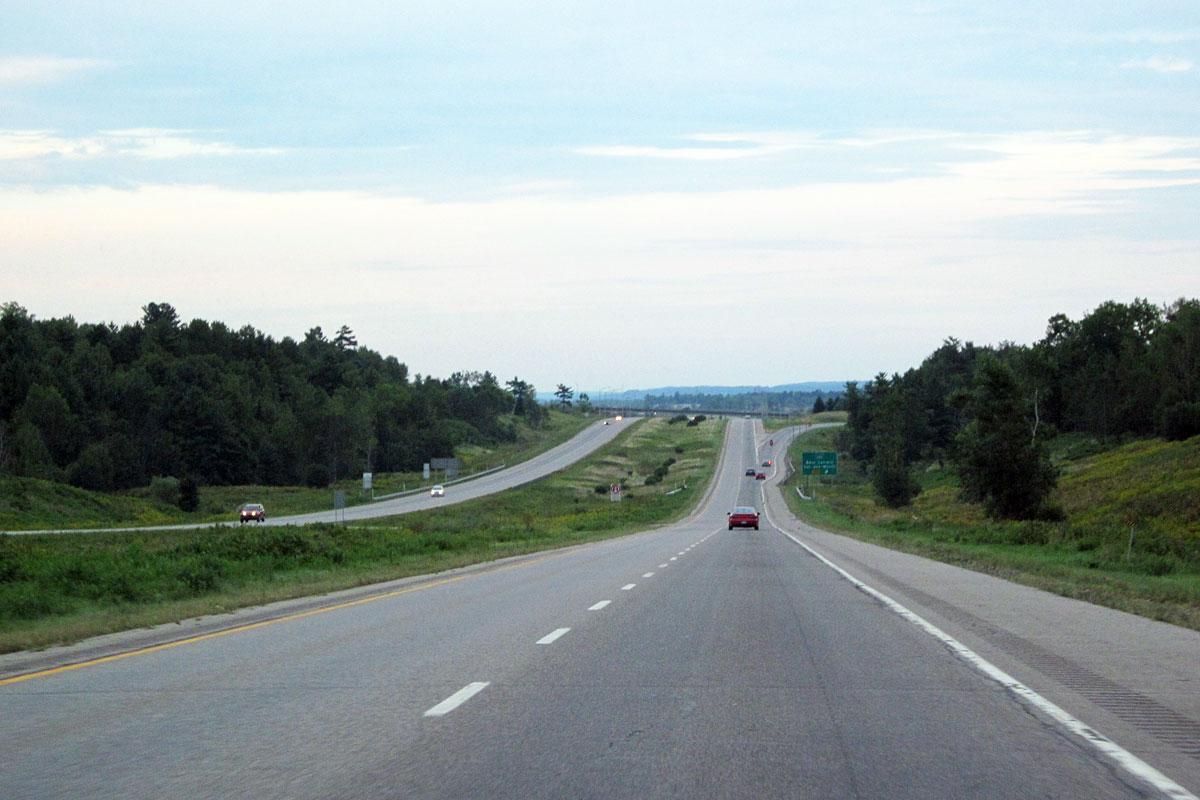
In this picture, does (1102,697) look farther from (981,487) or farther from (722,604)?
(981,487)

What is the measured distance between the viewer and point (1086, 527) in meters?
66.4

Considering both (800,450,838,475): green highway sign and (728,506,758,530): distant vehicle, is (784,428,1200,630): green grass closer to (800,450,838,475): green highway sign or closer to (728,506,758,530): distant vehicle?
(800,450,838,475): green highway sign

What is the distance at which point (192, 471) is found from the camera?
150 m

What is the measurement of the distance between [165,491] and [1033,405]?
8840 cm

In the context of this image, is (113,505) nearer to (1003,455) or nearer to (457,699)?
(1003,455)

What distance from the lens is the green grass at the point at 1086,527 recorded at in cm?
2802

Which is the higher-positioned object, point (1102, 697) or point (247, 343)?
point (247, 343)

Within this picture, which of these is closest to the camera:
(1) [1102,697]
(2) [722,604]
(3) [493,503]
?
(1) [1102,697]

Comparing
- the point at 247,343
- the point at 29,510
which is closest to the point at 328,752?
the point at 29,510

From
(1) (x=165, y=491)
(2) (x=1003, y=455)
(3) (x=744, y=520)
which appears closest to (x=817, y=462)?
(2) (x=1003, y=455)

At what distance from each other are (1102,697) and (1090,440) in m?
148

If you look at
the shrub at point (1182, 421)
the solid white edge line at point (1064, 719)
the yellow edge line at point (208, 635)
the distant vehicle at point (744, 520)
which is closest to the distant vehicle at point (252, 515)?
the distant vehicle at point (744, 520)

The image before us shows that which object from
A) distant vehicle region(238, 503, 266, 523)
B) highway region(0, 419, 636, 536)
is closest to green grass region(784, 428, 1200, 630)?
highway region(0, 419, 636, 536)

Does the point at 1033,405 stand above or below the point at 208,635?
above
